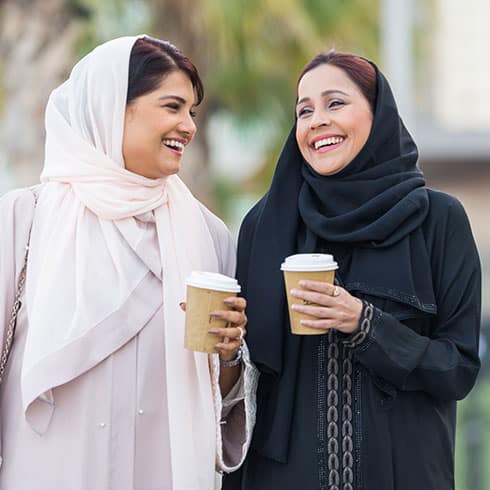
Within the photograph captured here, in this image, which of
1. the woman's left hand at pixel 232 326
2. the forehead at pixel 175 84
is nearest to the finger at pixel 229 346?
the woman's left hand at pixel 232 326

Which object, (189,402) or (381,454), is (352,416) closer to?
(381,454)

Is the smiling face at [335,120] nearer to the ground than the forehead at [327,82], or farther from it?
nearer to the ground

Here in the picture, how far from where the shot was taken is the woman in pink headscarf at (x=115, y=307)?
3002 mm

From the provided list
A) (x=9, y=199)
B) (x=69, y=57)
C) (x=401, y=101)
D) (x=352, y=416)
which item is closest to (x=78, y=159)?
(x=9, y=199)

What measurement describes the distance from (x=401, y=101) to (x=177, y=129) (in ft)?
20.2

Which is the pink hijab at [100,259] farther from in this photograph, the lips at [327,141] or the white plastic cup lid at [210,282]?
the lips at [327,141]

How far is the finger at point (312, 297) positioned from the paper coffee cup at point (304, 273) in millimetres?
20

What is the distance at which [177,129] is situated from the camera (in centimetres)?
322

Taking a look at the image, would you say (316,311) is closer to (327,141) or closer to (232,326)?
(232,326)

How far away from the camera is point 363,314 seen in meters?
2.87

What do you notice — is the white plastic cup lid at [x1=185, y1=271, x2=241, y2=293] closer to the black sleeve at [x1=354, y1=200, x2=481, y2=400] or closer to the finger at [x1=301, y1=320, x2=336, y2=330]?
the finger at [x1=301, y1=320, x2=336, y2=330]

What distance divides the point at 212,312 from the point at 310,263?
0.99ft

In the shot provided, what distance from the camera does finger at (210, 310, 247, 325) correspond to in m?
2.88

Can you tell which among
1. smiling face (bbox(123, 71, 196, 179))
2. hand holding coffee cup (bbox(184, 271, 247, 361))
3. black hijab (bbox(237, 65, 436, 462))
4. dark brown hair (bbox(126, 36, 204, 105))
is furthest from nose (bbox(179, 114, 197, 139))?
hand holding coffee cup (bbox(184, 271, 247, 361))
